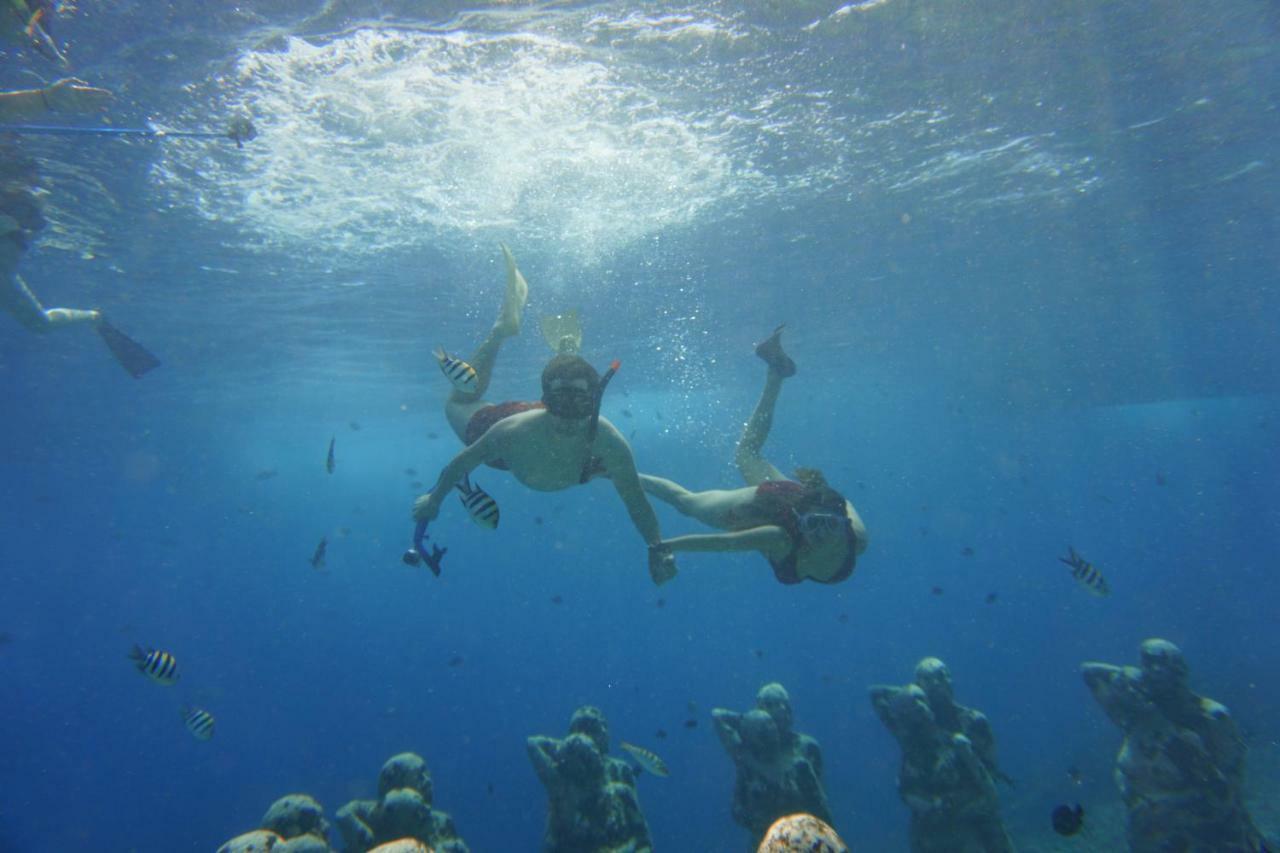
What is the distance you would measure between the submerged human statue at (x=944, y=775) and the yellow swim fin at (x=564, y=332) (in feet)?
24.2

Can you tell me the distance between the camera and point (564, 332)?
794cm

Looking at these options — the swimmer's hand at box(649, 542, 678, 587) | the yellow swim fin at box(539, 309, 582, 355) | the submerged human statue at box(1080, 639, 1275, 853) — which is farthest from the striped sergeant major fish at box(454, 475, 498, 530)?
the submerged human statue at box(1080, 639, 1275, 853)

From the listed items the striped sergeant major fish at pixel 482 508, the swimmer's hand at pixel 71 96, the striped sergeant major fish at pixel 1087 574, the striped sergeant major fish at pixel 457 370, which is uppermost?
the swimmer's hand at pixel 71 96

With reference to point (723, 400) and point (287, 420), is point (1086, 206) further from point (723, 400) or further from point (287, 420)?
point (287, 420)

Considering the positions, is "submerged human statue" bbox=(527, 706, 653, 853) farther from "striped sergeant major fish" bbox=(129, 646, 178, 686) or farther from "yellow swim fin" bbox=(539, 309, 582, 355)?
"yellow swim fin" bbox=(539, 309, 582, 355)

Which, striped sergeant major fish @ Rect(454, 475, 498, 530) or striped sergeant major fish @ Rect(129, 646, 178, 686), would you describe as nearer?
striped sergeant major fish @ Rect(454, 475, 498, 530)

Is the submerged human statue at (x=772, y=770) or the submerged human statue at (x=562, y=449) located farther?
the submerged human statue at (x=772, y=770)

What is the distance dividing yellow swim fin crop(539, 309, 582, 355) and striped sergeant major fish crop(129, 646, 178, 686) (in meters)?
6.16

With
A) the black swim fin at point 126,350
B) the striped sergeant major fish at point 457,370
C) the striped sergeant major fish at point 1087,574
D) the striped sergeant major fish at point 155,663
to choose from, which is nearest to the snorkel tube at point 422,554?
the striped sergeant major fish at point 457,370

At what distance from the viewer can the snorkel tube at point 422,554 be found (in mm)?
5426

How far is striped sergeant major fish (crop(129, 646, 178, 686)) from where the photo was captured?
7.29 m

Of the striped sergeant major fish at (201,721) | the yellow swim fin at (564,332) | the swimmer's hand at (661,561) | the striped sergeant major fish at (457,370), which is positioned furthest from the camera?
the striped sergeant major fish at (201,721)

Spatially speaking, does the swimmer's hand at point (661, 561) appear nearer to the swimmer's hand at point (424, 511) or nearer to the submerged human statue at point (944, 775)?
the swimmer's hand at point (424, 511)

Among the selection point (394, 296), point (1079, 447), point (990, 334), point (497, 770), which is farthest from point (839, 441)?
point (394, 296)
